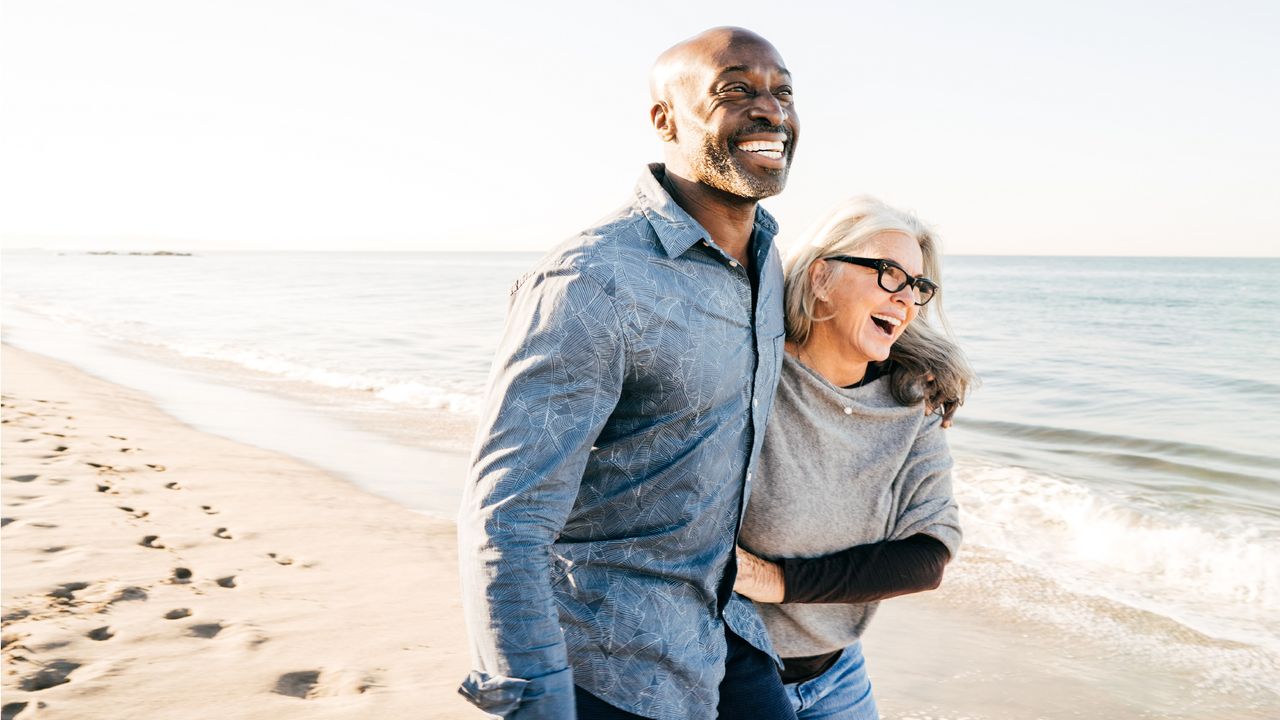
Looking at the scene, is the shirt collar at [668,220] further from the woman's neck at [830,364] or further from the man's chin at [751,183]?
the woman's neck at [830,364]

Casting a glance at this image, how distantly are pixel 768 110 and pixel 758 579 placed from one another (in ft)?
3.52

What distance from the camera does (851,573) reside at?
7.77ft

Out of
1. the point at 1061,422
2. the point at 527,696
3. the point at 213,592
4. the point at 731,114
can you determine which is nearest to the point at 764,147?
the point at 731,114

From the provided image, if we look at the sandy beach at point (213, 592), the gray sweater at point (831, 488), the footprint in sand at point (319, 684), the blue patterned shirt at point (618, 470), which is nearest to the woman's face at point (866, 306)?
the gray sweater at point (831, 488)

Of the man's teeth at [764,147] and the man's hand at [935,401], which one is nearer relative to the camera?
the man's teeth at [764,147]

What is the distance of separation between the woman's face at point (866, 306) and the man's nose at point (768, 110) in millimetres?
535

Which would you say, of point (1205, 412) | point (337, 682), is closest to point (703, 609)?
point (337, 682)

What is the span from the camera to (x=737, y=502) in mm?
2076

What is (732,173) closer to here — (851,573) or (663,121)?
(663,121)

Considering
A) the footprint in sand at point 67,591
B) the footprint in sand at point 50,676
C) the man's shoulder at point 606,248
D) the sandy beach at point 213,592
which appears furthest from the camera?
the footprint in sand at point 67,591

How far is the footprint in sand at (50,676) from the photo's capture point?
3783 millimetres

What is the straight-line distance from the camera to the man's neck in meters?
2.16

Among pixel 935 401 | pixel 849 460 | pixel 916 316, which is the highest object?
pixel 916 316

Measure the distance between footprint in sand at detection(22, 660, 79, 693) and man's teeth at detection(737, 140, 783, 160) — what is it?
3.50 meters
